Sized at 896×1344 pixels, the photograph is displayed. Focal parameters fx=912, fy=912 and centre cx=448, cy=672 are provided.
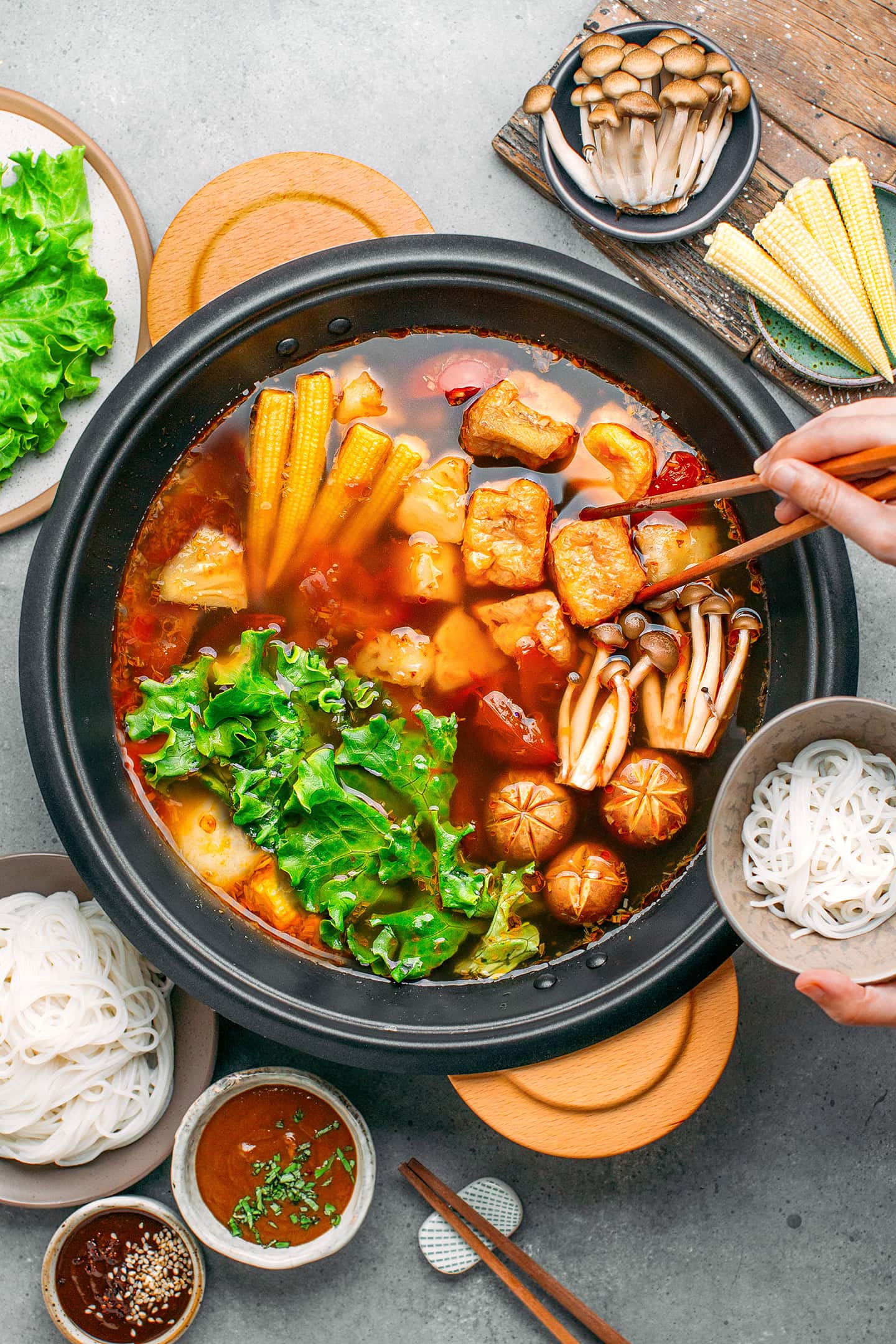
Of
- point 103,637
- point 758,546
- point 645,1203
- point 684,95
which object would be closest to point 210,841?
point 103,637

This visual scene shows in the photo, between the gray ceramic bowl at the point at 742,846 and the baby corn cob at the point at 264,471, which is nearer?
the gray ceramic bowl at the point at 742,846

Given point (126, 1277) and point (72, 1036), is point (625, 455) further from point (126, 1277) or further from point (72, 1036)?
point (126, 1277)

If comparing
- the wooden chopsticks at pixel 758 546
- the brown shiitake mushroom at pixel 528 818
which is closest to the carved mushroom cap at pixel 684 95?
the wooden chopsticks at pixel 758 546

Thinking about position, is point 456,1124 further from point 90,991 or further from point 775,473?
point 775,473

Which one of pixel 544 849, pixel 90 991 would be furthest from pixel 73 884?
pixel 544 849

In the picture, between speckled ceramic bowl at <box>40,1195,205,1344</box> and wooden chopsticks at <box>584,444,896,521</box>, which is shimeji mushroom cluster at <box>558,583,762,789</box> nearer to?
wooden chopsticks at <box>584,444,896,521</box>

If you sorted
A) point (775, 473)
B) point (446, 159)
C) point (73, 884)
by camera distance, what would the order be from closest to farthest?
point (775, 473) < point (73, 884) < point (446, 159)

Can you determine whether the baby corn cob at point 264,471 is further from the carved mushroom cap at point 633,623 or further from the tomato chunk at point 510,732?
the carved mushroom cap at point 633,623
